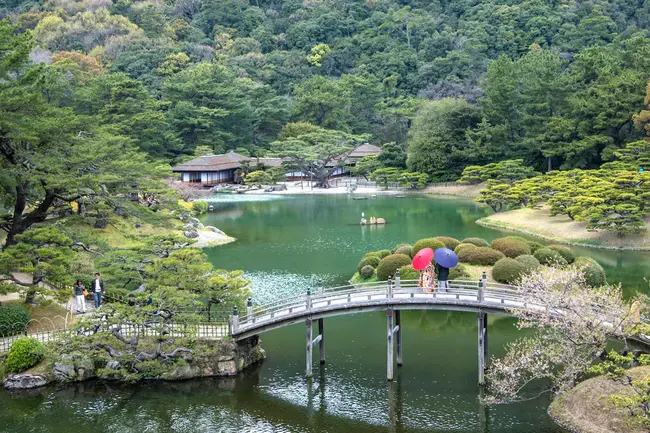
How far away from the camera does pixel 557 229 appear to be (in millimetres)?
47906

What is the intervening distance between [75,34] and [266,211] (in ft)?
231

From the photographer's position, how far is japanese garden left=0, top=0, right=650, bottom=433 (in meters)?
20.8

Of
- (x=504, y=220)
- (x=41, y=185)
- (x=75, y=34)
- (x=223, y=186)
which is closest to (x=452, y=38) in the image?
(x=223, y=186)

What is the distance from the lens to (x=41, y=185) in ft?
88.9

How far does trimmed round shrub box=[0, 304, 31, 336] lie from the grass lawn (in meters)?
32.8

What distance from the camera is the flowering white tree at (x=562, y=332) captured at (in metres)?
19.4

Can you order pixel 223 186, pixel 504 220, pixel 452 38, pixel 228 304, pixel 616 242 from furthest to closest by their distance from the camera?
pixel 452 38 < pixel 223 186 < pixel 504 220 < pixel 616 242 < pixel 228 304

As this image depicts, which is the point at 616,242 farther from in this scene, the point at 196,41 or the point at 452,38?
the point at 196,41

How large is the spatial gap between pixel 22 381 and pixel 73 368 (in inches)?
58.6

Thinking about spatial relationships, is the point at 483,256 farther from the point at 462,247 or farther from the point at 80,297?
the point at 80,297

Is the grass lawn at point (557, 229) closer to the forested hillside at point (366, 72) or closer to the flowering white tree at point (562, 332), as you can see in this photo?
the forested hillside at point (366, 72)

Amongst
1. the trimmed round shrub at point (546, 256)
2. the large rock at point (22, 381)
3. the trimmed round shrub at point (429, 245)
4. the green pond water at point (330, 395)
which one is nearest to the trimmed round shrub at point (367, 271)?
the green pond water at point (330, 395)

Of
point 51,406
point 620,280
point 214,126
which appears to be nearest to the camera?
point 51,406

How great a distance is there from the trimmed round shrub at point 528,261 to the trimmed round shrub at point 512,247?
40.1 inches
